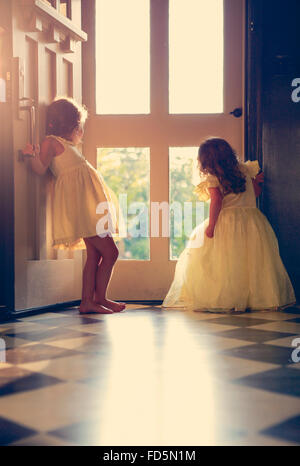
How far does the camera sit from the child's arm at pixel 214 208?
310 centimetres

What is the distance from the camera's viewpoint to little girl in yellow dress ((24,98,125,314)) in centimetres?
296

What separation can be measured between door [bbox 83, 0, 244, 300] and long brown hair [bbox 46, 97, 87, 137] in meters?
0.40

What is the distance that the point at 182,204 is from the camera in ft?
11.7

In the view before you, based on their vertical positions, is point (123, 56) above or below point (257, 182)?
above

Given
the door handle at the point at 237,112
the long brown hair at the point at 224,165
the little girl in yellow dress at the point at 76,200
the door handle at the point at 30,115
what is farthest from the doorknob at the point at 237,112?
the door handle at the point at 30,115

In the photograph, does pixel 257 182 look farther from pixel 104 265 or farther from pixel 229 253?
pixel 104 265

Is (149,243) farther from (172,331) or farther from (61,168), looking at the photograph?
(172,331)

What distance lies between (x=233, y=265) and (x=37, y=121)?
4.12 feet

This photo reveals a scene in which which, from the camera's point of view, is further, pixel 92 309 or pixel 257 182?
pixel 257 182

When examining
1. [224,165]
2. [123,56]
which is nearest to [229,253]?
[224,165]

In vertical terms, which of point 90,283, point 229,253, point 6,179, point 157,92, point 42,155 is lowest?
point 90,283

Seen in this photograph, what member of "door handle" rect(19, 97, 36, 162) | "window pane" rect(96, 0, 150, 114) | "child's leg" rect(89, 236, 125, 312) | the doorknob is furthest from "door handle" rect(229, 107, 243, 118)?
"door handle" rect(19, 97, 36, 162)

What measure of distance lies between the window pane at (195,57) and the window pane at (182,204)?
27cm
